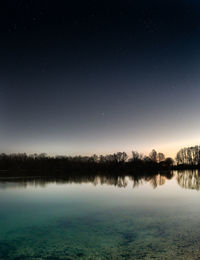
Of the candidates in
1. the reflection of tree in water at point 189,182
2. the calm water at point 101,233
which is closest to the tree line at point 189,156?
the reflection of tree in water at point 189,182

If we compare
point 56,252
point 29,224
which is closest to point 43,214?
point 29,224

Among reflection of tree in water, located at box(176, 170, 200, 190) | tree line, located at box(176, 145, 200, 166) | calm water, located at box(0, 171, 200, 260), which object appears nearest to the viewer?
calm water, located at box(0, 171, 200, 260)

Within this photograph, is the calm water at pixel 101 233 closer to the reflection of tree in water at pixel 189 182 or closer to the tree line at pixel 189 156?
the reflection of tree in water at pixel 189 182

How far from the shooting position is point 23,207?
649 inches

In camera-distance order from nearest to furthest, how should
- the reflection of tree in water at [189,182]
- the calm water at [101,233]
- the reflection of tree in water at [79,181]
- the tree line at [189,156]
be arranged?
the calm water at [101,233] → the reflection of tree in water at [189,182] → the reflection of tree in water at [79,181] → the tree line at [189,156]

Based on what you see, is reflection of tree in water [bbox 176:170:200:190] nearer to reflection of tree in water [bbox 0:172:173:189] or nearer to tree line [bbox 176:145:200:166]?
reflection of tree in water [bbox 0:172:173:189]

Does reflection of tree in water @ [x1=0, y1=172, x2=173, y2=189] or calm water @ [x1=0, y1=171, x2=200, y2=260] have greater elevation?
calm water @ [x1=0, y1=171, x2=200, y2=260]

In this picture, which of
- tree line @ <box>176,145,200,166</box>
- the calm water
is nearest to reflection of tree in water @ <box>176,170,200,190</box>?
the calm water

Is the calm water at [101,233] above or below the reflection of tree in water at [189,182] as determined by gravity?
above

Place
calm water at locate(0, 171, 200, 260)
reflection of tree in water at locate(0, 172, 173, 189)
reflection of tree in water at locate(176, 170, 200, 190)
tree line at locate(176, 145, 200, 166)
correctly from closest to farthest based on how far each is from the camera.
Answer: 1. calm water at locate(0, 171, 200, 260)
2. reflection of tree in water at locate(176, 170, 200, 190)
3. reflection of tree in water at locate(0, 172, 173, 189)
4. tree line at locate(176, 145, 200, 166)

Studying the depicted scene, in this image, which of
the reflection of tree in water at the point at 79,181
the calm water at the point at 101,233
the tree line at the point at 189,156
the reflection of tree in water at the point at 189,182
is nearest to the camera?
the calm water at the point at 101,233

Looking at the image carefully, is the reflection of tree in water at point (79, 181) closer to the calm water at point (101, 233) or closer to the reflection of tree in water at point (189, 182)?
the reflection of tree in water at point (189, 182)

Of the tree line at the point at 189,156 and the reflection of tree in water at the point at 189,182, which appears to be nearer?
the reflection of tree in water at the point at 189,182

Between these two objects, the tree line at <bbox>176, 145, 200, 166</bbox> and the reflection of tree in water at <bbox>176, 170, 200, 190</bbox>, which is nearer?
the reflection of tree in water at <bbox>176, 170, 200, 190</bbox>
